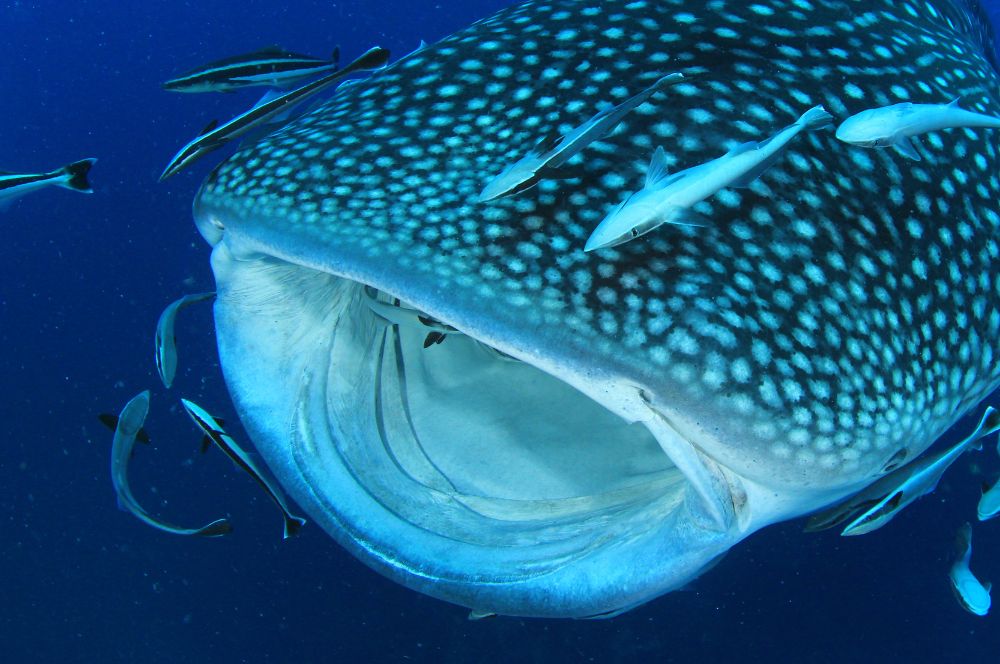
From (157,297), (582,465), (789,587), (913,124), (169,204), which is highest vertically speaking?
(913,124)

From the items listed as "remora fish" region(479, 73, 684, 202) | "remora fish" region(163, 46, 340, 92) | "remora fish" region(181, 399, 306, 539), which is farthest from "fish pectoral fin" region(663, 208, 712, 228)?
"remora fish" region(163, 46, 340, 92)

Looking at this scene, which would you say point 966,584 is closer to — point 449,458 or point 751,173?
point 449,458

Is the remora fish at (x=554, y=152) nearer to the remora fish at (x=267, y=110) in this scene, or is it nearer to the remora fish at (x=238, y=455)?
the remora fish at (x=267, y=110)

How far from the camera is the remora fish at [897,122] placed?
166 cm

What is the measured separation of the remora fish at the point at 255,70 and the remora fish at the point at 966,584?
3654 mm

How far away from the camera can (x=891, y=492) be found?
2.33 metres

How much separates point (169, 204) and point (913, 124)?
26.9ft

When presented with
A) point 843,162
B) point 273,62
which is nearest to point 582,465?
point 843,162

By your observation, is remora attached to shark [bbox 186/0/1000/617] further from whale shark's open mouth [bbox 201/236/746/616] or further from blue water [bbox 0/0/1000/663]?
blue water [bbox 0/0/1000/663]

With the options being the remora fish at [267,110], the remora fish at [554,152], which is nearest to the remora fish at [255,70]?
the remora fish at [267,110]

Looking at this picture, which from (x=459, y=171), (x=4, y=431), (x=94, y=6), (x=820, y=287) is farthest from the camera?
(x=94, y=6)

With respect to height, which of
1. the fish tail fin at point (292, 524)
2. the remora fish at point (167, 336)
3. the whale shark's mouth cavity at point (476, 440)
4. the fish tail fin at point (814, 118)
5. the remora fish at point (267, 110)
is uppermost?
the fish tail fin at point (814, 118)

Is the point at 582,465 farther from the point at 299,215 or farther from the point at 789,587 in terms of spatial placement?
the point at 789,587

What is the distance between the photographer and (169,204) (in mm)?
8133
